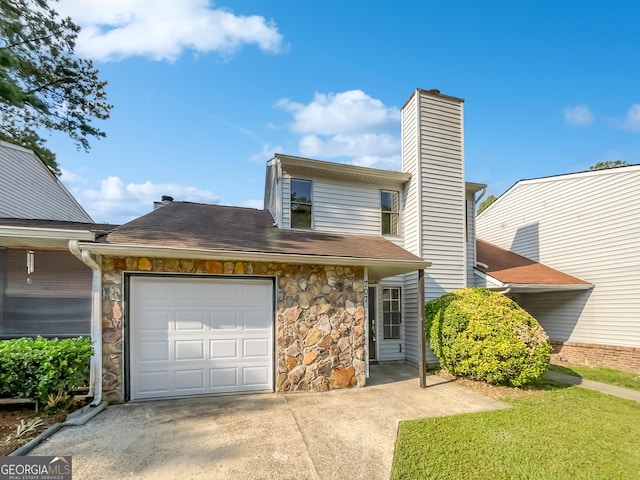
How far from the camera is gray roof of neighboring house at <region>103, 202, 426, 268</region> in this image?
553 centimetres

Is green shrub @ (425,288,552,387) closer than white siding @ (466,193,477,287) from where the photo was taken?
Yes

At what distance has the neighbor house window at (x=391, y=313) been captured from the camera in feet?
30.1

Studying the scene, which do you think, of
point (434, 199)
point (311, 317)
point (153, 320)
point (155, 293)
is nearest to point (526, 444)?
point (311, 317)

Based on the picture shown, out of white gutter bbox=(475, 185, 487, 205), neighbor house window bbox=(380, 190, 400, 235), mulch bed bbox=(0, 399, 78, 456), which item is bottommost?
mulch bed bbox=(0, 399, 78, 456)

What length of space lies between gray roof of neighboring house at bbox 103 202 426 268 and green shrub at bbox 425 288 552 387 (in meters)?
1.84

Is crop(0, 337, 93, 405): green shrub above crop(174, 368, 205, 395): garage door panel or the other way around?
Answer: above

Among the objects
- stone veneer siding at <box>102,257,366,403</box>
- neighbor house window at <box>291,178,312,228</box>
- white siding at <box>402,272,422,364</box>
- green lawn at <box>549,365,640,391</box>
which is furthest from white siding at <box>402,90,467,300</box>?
green lawn at <box>549,365,640,391</box>

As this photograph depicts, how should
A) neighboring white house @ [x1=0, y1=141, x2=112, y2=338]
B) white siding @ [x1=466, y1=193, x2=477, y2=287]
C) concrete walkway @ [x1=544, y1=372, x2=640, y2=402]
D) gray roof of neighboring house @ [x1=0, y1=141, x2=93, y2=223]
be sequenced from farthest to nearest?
A: white siding @ [x1=466, y1=193, x2=477, y2=287], gray roof of neighboring house @ [x1=0, y1=141, x2=93, y2=223], neighboring white house @ [x1=0, y1=141, x2=112, y2=338], concrete walkway @ [x1=544, y1=372, x2=640, y2=402]

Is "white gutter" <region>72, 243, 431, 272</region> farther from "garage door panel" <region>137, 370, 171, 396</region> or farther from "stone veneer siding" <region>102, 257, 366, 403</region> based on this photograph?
"garage door panel" <region>137, 370, 171, 396</region>

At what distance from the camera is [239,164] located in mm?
10828

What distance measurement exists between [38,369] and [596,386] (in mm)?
10948

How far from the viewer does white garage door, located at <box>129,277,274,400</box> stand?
5.50 metres

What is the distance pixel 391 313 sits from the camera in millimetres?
9281

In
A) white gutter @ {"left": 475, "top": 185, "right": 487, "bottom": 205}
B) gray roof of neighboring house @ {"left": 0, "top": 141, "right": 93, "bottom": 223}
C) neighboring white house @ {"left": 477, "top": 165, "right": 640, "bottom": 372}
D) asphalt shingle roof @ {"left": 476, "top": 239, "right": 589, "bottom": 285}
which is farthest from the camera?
white gutter @ {"left": 475, "top": 185, "right": 487, "bottom": 205}
